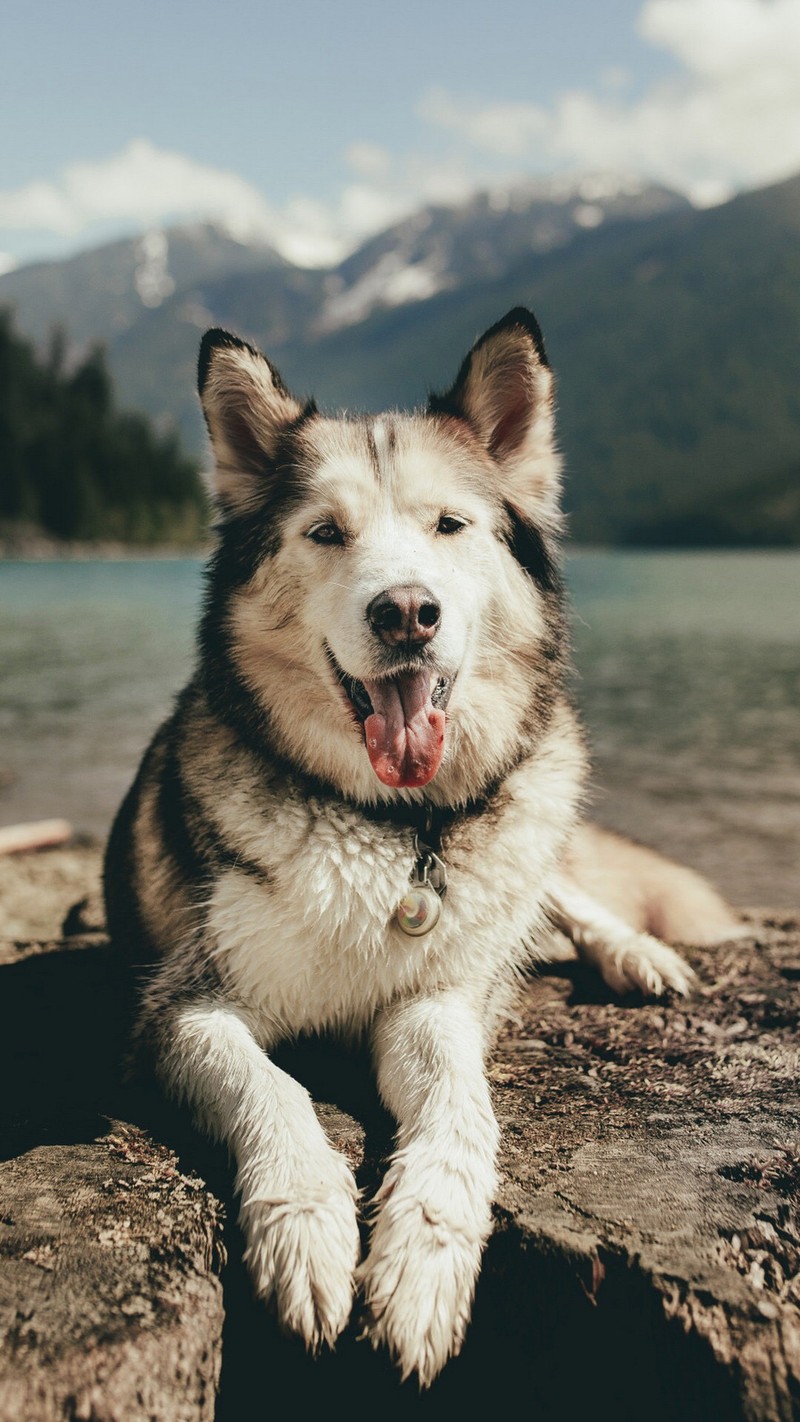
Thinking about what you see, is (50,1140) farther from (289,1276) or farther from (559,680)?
(559,680)

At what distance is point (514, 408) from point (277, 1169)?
291 centimetres

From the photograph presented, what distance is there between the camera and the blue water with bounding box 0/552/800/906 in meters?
11.0

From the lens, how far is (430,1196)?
250 centimetres

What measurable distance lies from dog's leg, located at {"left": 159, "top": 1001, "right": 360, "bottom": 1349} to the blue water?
6.04 ft

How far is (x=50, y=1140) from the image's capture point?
289cm

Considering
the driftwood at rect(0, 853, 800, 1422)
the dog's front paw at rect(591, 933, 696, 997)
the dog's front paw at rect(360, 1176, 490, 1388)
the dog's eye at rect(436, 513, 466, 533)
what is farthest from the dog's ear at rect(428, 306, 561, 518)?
the dog's front paw at rect(360, 1176, 490, 1388)

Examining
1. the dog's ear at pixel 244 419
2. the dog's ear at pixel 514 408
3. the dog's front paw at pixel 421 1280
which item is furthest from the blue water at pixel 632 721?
the dog's front paw at pixel 421 1280

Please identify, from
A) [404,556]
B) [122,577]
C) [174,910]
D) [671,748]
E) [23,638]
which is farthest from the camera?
[122,577]

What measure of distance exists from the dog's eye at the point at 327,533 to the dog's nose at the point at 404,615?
52cm

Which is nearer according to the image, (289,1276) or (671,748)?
(289,1276)

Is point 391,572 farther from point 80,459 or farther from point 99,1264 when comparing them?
point 80,459

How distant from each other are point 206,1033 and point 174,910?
0.74 m

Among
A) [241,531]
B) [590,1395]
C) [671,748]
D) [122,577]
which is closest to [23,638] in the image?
[671,748]

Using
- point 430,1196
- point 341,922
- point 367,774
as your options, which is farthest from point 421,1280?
point 367,774
